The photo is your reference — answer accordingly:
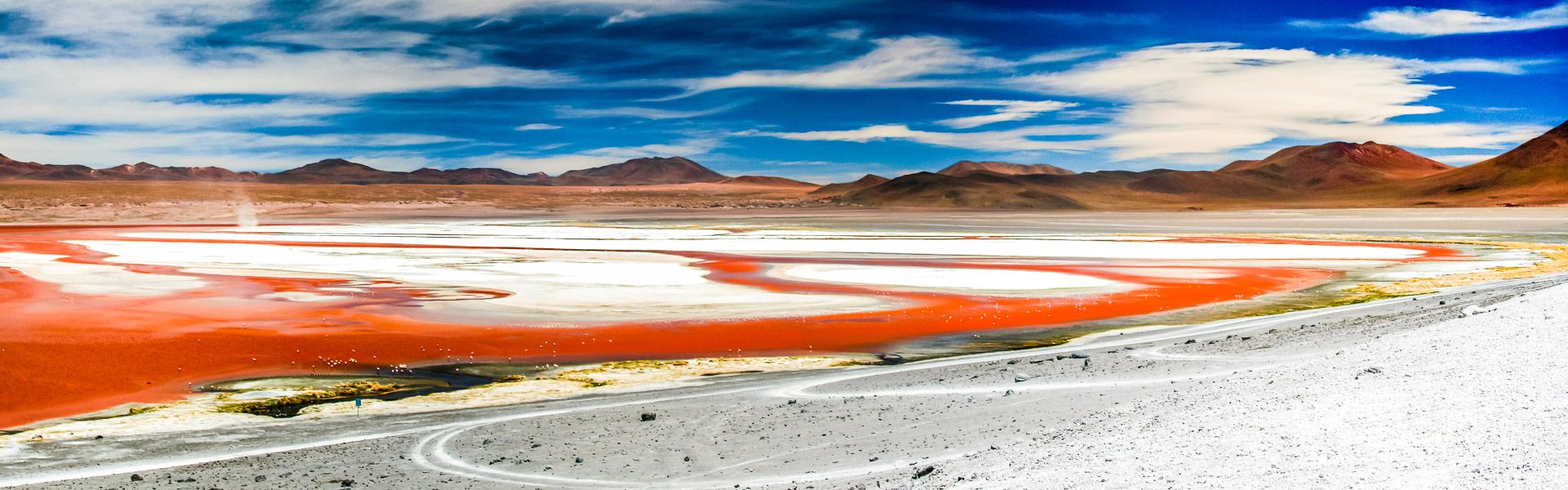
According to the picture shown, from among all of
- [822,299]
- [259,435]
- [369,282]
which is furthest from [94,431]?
[369,282]

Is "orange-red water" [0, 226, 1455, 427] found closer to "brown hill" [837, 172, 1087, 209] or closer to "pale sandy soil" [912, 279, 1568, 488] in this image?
"pale sandy soil" [912, 279, 1568, 488]

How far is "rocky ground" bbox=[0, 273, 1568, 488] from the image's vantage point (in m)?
5.39

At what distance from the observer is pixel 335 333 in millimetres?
15531

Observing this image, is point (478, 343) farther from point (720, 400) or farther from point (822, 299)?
point (822, 299)

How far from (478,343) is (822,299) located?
718 cm

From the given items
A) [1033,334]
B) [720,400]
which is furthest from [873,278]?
[720,400]

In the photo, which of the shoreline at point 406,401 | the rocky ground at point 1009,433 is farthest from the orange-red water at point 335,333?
the rocky ground at point 1009,433

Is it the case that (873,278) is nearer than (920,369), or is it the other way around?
(920,369)

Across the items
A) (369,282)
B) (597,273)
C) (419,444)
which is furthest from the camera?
(597,273)

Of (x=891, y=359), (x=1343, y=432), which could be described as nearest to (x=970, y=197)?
(x=891, y=359)

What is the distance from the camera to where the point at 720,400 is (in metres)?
9.98

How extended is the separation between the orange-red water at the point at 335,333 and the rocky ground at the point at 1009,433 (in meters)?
3.12

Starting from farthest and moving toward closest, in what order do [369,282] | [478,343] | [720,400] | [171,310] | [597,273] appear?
[597,273], [369,282], [171,310], [478,343], [720,400]

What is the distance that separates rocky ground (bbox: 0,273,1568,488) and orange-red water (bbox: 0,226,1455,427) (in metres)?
3.12
